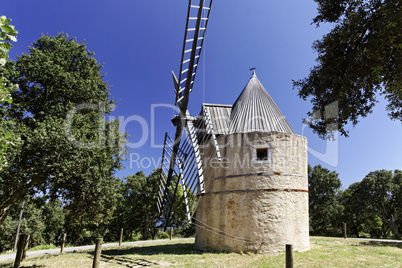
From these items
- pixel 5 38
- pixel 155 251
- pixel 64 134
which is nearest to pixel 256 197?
pixel 155 251

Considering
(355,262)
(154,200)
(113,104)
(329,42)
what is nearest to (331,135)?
Result: (329,42)

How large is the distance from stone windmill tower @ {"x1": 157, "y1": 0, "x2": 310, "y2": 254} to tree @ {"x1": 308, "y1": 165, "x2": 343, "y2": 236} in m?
20.1

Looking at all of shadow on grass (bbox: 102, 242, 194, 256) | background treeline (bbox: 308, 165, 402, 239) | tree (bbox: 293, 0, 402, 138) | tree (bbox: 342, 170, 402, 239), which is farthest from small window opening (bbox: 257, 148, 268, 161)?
tree (bbox: 342, 170, 402, 239)

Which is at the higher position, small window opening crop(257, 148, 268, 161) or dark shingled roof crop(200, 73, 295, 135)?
dark shingled roof crop(200, 73, 295, 135)

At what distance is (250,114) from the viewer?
11.3m

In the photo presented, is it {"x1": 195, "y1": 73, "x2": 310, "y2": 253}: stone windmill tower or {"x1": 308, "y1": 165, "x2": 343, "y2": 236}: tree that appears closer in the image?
{"x1": 195, "y1": 73, "x2": 310, "y2": 253}: stone windmill tower

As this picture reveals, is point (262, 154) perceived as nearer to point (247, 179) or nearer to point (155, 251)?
point (247, 179)

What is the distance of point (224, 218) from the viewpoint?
9680 mm

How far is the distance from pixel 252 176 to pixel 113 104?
7403 millimetres

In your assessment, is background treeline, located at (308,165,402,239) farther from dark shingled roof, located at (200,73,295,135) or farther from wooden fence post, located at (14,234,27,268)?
wooden fence post, located at (14,234,27,268)

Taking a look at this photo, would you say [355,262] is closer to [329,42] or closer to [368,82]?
[368,82]

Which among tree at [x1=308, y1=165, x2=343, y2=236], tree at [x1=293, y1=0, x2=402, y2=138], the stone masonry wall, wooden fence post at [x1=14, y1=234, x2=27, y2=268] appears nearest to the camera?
tree at [x1=293, y1=0, x2=402, y2=138]

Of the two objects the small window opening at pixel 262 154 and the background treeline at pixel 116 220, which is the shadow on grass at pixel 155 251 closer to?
the small window opening at pixel 262 154

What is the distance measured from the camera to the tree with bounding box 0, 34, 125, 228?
818 cm
